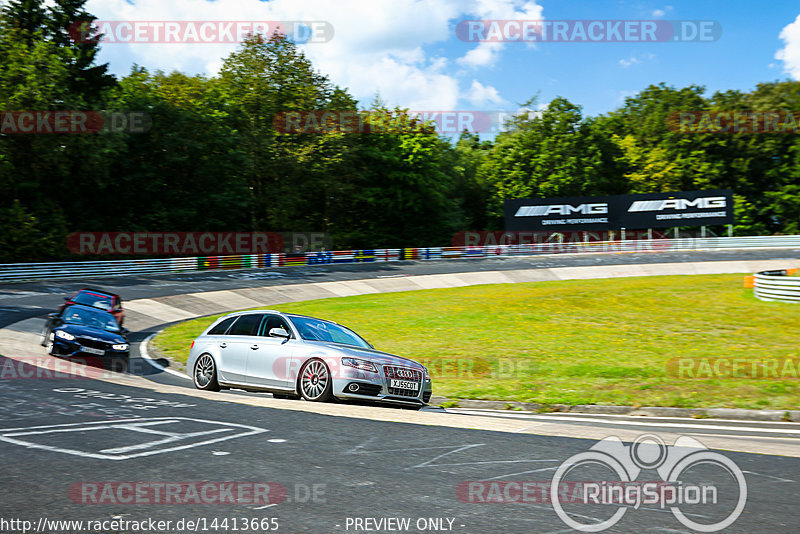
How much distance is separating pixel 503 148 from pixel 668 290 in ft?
157

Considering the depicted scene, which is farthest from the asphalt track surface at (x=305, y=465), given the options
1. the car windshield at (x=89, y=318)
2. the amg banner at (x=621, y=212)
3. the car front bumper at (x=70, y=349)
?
the amg banner at (x=621, y=212)

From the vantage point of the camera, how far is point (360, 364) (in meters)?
10.4

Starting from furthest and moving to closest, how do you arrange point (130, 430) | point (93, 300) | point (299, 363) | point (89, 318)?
point (93, 300) → point (89, 318) → point (299, 363) → point (130, 430)

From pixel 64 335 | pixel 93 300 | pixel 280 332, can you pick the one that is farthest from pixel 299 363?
pixel 93 300

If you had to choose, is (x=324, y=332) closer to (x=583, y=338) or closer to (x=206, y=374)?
(x=206, y=374)

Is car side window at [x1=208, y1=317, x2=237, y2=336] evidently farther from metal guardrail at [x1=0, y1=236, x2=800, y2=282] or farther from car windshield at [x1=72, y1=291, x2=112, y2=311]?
metal guardrail at [x1=0, y1=236, x2=800, y2=282]

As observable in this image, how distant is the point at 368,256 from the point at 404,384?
42.7 m

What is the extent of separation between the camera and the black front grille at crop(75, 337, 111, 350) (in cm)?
1596

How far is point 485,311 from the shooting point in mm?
26688

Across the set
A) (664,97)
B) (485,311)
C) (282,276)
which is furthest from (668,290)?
(664,97)

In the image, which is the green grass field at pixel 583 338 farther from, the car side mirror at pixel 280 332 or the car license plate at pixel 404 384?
the car side mirror at pixel 280 332

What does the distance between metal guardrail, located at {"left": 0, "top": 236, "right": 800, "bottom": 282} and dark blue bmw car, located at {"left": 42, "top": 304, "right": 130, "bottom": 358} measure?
2388 cm

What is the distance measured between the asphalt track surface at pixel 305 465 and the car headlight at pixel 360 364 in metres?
1.57

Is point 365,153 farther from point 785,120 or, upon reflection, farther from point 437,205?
point 785,120
